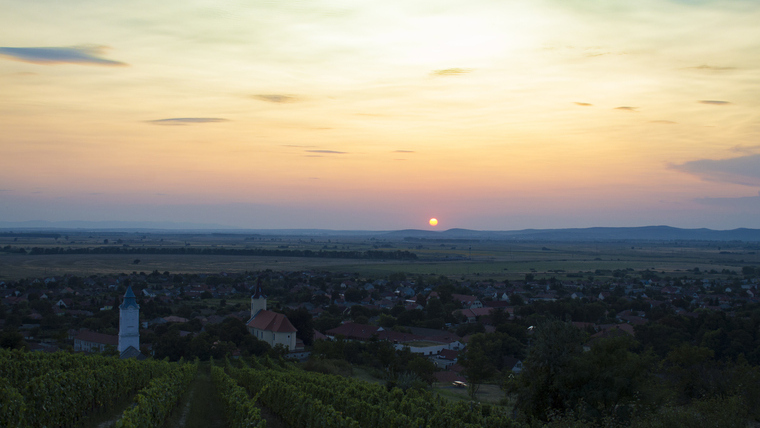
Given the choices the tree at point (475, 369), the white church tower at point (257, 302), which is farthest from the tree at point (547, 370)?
the white church tower at point (257, 302)

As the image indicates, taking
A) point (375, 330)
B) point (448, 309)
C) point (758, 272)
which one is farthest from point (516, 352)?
point (758, 272)

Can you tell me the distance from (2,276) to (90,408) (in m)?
104

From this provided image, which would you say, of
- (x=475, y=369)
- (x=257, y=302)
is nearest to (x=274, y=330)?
(x=257, y=302)

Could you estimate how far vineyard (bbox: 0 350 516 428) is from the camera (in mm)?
17625

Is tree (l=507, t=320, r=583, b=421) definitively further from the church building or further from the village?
the church building

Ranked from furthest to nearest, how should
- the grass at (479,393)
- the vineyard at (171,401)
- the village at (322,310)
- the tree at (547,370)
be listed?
the village at (322,310) < the grass at (479,393) < the tree at (547,370) < the vineyard at (171,401)

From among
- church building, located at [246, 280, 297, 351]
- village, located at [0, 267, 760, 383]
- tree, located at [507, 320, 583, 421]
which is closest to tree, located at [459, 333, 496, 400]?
village, located at [0, 267, 760, 383]

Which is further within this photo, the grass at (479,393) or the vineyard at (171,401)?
the grass at (479,393)

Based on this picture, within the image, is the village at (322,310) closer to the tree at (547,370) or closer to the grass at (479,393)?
the grass at (479,393)

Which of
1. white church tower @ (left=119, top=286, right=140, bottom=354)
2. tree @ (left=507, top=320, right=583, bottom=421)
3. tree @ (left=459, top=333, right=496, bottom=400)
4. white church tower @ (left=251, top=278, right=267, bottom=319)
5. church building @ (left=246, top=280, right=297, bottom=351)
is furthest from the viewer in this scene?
white church tower @ (left=251, top=278, right=267, bottom=319)

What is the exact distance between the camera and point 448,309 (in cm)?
7538

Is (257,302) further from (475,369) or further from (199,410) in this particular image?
(199,410)

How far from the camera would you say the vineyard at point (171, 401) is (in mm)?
17625

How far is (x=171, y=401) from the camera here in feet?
74.5
